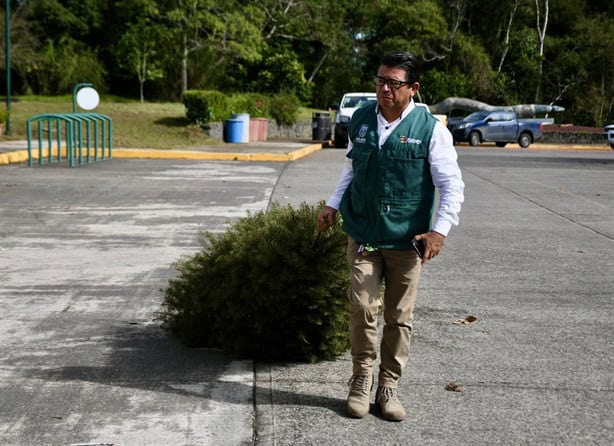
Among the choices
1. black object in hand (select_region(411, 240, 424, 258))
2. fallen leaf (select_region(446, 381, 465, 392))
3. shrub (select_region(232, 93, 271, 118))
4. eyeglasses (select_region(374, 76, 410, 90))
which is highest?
eyeglasses (select_region(374, 76, 410, 90))

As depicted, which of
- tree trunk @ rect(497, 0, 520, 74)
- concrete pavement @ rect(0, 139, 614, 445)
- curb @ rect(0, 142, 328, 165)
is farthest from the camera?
tree trunk @ rect(497, 0, 520, 74)

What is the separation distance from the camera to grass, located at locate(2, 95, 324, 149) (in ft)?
92.5

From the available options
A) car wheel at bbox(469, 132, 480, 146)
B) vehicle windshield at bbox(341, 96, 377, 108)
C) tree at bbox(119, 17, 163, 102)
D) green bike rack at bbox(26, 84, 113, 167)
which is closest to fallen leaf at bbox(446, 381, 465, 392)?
green bike rack at bbox(26, 84, 113, 167)

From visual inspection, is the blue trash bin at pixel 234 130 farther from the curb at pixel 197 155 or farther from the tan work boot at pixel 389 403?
the tan work boot at pixel 389 403

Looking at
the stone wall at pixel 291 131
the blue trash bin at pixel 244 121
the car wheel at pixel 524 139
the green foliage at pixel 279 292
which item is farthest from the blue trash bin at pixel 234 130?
the green foliage at pixel 279 292

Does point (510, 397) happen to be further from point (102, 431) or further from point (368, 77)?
point (368, 77)

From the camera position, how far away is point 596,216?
45.5 ft

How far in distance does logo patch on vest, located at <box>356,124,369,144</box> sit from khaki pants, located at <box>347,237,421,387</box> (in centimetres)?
50

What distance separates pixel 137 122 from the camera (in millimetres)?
32875

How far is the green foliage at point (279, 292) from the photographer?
18.3ft

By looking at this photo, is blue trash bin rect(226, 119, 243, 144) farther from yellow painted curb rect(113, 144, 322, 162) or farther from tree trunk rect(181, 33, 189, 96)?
tree trunk rect(181, 33, 189, 96)

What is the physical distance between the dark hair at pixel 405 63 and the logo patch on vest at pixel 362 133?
31 cm

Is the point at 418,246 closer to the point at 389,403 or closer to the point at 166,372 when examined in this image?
the point at 389,403

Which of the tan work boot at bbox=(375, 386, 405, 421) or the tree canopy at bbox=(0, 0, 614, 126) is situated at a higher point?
the tree canopy at bbox=(0, 0, 614, 126)
